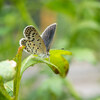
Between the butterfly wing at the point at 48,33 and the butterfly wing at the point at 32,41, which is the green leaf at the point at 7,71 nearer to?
the butterfly wing at the point at 32,41

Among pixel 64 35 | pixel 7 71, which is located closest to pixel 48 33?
pixel 7 71

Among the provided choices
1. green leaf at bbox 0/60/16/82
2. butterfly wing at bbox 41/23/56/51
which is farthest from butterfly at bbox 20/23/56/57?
green leaf at bbox 0/60/16/82

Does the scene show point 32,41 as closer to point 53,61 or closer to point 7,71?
point 53,61

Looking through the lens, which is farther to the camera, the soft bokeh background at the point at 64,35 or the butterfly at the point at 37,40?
the soft bokeh background at the point at 64,35

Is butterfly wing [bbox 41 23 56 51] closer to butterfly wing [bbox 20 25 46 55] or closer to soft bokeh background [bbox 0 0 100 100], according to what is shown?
butterfly wing [bbox 20 25 46 55]

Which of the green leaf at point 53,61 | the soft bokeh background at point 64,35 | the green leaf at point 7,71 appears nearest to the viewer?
the green leaf at point 7,71

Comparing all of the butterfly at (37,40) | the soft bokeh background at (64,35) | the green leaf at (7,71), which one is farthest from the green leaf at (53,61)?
the soft bokeh background at (64,35)

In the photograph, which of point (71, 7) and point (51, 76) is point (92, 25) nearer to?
point (71, 7)

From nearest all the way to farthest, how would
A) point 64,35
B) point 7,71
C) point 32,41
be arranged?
point 7,71 < point 32,41 < point 64,35

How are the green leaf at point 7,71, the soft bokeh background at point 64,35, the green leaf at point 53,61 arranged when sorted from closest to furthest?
the green leaf at point 7,71, the green leaf at point 53,61, the soft bokeh background at point 64,35
